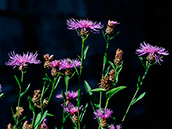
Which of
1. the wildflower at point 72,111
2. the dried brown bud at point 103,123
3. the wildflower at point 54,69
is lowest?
the dried brown bud at point 103,123

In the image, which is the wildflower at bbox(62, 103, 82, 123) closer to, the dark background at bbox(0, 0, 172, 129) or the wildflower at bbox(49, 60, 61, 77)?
the wildflower at bbox(49, 60, 61, 77)

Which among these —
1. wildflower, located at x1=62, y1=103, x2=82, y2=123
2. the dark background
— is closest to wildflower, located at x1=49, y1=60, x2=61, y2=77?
wildflower, located at x1=62, y1=103, x2=82, y2=123

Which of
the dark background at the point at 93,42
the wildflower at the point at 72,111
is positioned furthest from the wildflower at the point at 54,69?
the dark background at the point at 93,42

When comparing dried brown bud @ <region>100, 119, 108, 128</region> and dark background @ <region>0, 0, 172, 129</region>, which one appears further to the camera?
dark background @ <region>0, 0, 172, 129</region>

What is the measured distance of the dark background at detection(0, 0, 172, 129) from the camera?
1.32 meters

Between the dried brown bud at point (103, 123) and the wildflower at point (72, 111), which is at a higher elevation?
the wildflower at point (72, 111)

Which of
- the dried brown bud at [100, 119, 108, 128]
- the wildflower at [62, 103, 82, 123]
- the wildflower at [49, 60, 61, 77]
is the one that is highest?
the wildflower at [49, 60, 61, 77]

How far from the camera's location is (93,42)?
72.7 inches

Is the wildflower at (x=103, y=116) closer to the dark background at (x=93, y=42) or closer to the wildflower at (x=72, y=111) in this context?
the wildflower at (x=72, y=111)

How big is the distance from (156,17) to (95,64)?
1086mm

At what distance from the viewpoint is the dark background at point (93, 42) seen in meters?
1.32

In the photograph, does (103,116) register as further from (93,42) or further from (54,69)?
(93,42)

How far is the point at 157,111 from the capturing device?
97.0 inches

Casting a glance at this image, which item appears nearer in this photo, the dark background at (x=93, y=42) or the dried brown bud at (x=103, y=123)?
the dried brown bud at (x=103, y=123)
